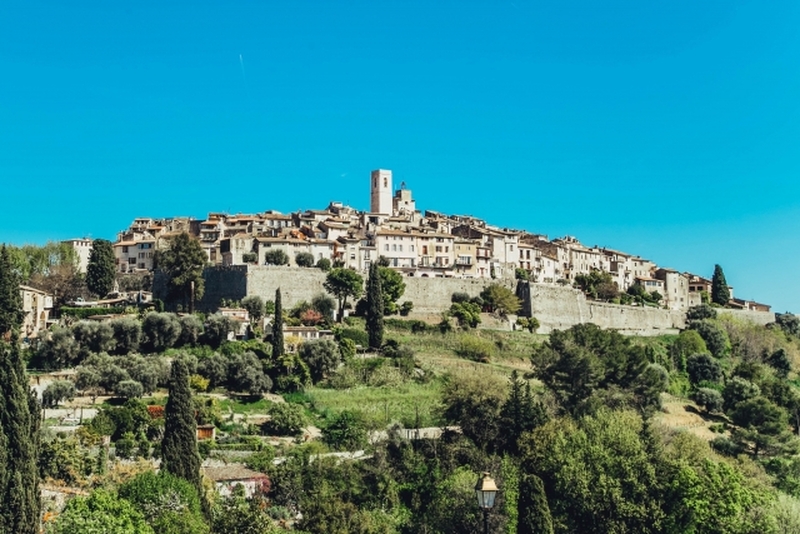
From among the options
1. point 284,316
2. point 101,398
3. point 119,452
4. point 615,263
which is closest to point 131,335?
point 101,398

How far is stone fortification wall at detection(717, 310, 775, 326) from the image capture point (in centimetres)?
9300

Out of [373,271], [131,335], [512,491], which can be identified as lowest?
[512,491]

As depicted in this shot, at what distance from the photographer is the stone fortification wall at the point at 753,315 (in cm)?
9300

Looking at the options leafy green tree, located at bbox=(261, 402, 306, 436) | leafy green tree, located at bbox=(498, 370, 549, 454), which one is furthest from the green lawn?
leafy green tree, located at bbox=(498, 370, 549, 454)

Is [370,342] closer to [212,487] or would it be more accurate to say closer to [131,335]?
[131,335]

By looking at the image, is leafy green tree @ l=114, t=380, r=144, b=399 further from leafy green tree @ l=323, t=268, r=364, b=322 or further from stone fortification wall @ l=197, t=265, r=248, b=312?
leafy green tree @ l=323, t=268, r=364, b=322

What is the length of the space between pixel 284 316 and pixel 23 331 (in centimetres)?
1484

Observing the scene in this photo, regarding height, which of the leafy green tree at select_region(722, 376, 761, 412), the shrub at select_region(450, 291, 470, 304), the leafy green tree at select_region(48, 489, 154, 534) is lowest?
the leafy green tree at select_region(48, 489, 154, 534)

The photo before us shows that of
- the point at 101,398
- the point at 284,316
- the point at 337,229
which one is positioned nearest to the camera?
the point at 101,398

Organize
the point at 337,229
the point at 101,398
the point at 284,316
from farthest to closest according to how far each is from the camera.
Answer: the point at 337,229 → the point at 284,316 → the point at 101,398

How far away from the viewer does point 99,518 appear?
25.4 m

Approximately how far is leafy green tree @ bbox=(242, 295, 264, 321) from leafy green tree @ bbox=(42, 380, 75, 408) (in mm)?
18014

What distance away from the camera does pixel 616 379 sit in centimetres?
5306

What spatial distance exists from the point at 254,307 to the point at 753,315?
52.4 metres
